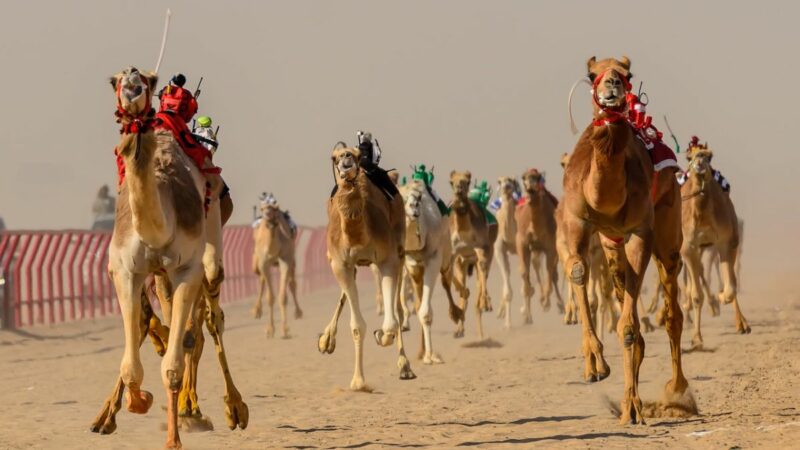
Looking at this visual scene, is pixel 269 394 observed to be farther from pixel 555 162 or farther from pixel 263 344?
pixel 555 162

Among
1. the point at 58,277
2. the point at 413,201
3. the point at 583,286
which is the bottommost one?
the point at 583,286

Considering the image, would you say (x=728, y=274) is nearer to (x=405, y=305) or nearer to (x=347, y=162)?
(x=405, y=305)

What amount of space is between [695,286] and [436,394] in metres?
5.46

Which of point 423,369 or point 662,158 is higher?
point 662,158

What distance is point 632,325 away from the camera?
11.2m

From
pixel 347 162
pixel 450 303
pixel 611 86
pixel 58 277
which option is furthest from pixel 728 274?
pixel 58 277

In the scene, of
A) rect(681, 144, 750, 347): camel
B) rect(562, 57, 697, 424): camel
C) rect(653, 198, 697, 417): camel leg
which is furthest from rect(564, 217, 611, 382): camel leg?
rect(681, 144, 750, 347): camel

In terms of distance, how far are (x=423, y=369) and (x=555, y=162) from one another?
311ft

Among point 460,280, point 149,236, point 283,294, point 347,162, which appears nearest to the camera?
point 149,236

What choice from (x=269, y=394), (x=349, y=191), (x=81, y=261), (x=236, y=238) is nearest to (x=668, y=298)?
(x=349, y=191)

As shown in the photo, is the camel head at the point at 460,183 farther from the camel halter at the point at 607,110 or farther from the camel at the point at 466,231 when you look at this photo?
the camel halter at the point at 607,110

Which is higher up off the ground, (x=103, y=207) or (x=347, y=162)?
(x=103, y=207)

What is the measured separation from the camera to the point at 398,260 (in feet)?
50.9

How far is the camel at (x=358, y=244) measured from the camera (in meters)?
14.6
